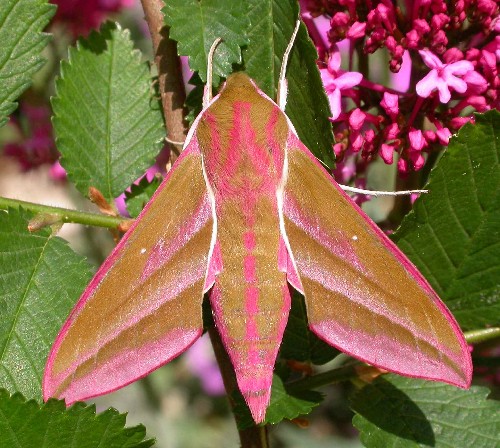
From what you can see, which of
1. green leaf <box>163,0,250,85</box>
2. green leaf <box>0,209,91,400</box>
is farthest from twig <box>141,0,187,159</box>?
green leaf <box>0,209,91,400</box>

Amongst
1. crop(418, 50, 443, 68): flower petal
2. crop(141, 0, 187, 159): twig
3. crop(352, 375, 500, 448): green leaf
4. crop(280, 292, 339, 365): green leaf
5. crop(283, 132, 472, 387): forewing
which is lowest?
crop(352, 375, 500, 448): green leaf

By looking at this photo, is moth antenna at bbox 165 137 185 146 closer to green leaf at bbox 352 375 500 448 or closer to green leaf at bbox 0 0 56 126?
green leaf at bbox 0 0 56 126

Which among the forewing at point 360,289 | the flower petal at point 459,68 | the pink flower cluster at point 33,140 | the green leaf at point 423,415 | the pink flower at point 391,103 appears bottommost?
the pink flower cluster at point 33,140

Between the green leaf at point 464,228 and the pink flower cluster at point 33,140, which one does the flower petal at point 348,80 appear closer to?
the green leaf at point 464,228

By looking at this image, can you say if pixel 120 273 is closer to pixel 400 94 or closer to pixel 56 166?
pixel 400 94

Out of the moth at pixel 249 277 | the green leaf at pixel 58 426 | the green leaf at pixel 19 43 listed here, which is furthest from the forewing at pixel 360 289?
the green leaf at pixel 19 43
